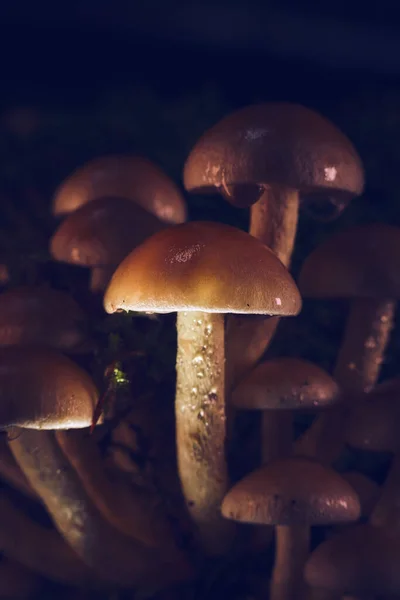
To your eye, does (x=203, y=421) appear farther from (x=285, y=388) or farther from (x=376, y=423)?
(x=376, y=423)

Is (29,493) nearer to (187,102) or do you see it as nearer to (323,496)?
(323,496)

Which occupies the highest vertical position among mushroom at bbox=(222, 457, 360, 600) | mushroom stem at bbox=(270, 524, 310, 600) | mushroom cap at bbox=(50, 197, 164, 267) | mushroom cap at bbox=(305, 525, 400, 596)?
mushroom cap at bbox=(50, 197, 164, 267)

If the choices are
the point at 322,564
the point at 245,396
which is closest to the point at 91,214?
the point at 245,396

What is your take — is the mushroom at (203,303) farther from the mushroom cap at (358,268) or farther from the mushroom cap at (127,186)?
the mushroom cap at (127,186)

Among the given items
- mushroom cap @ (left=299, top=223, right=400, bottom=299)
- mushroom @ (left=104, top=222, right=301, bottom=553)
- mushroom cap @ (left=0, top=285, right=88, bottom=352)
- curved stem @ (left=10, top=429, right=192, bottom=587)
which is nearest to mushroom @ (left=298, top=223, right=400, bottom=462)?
mushroom cap @ (left=299, top=223, right=400, bottom=299)

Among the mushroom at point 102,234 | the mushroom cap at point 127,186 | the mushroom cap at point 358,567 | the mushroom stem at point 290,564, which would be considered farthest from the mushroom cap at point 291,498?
the mushroom cap at point 127,186

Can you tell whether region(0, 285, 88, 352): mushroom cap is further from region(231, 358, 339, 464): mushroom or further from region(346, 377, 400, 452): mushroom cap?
region(346, 377, 400, 452): mushroom cap

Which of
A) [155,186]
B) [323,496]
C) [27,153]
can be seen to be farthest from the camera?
[27,153]
